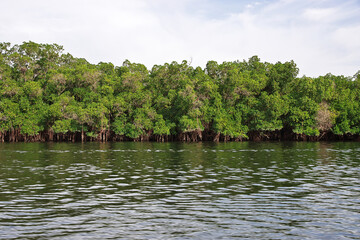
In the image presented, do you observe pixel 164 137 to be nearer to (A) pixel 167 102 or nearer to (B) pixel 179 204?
(A) pixel 167 102

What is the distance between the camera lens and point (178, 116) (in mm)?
73875

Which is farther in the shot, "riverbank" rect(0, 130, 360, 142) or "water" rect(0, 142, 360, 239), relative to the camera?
"riverbank" rect(0, 130, 360, 142)

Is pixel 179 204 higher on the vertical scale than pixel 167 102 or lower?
lower

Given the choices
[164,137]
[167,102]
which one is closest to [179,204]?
[167,102]

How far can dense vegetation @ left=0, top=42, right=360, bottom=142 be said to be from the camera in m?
69.8

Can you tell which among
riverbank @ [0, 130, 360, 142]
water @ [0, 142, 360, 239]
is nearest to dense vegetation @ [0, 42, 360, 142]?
riverbank @ [0, 130, 360, 142]

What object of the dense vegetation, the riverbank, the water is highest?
the dense vegetation

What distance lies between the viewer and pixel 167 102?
246ft

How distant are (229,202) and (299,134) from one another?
67029 millimetres

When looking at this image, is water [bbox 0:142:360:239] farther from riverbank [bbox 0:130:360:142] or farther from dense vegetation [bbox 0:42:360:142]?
riverbank [bbox 0:130:360:142]

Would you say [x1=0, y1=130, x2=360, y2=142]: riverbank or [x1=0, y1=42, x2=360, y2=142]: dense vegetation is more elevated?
[x1=0, y1=42, x2=360, y2=142]: dense vegetation

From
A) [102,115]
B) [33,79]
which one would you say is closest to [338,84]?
[102,115]

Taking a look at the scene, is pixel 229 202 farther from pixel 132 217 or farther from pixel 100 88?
pixel 100 88

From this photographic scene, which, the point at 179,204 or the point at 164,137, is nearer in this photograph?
the point at 179,204
